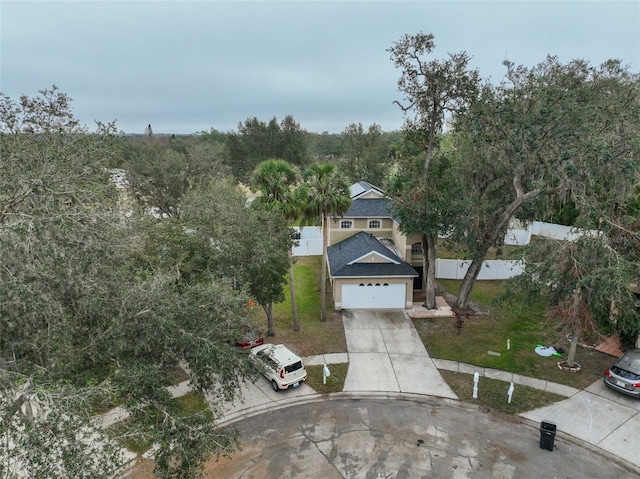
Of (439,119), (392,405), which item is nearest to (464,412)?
(392,405)

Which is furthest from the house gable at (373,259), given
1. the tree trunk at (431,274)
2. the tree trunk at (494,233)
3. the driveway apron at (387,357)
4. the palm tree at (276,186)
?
the palm tree at (276,186)

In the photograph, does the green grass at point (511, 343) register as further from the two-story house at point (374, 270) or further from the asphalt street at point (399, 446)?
the asphalt street at point (399, 446)

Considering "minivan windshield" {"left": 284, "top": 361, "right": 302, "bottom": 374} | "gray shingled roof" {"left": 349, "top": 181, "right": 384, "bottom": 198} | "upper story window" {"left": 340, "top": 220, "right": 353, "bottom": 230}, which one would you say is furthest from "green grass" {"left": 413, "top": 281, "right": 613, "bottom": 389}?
"gray shingled roof" {"left": 349, "top": 181, "right": 384, "bottom": 198}

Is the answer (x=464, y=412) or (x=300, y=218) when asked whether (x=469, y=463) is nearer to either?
(x=464, y=412)

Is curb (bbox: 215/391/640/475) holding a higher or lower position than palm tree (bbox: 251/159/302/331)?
lower

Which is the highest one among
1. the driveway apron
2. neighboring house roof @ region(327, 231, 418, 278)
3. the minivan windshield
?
neighboring house roof @ region(327, 231, 418, 278)

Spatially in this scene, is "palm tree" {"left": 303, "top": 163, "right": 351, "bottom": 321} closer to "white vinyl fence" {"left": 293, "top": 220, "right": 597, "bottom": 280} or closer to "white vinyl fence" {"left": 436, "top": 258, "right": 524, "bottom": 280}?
"white vinyl fence" {"left": 293, "top": 220, "right": 597, "bottom": 280}

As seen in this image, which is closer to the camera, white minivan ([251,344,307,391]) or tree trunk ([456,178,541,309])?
white minivan ([251,344,307,391])
